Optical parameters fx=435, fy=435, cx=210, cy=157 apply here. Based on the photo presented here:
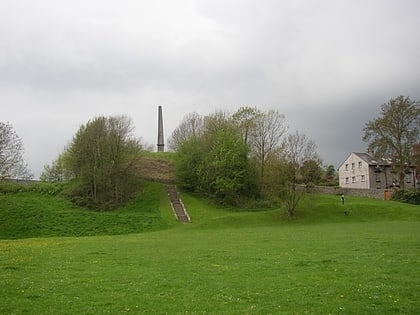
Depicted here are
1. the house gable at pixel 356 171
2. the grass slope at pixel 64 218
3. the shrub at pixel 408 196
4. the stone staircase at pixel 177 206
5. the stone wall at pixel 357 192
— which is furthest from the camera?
the house gable at pixel 356 171

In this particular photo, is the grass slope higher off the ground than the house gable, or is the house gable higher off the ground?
the house gable

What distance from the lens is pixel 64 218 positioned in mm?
54812

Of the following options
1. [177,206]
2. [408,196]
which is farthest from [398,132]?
[177,206]

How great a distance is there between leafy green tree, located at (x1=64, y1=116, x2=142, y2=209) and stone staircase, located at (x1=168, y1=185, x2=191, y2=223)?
6.94m

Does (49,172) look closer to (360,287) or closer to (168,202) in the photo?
(168,202)

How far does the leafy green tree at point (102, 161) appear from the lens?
6594 cm

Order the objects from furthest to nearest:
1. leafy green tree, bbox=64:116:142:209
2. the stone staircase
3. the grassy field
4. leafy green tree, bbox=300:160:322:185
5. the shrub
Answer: the shrub
leafy green tree, bbox=64:116:142:209
the stone staircase
leafy green tree, bbox=300:160:322:185
the grassy field

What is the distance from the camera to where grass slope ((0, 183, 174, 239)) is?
5023 centimetres

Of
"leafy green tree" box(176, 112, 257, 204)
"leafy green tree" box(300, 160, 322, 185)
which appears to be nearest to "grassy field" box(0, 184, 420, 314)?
"leafy green tree" box(300, 160, 322, 185)

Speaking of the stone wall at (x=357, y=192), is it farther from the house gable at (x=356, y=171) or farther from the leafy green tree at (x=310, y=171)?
the leafy green tree at (x=310, y=171)

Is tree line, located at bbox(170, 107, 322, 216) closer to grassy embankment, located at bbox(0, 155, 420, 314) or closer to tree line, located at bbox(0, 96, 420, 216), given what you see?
tree line, located at bbox(0, 96, 420, 216)

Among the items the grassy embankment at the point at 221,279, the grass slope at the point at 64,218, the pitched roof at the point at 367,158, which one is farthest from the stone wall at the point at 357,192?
the grassy embankment at the point at 221,279

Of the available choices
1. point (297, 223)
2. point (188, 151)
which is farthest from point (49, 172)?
point (297, 223)

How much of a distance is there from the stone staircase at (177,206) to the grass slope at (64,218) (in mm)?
1514
